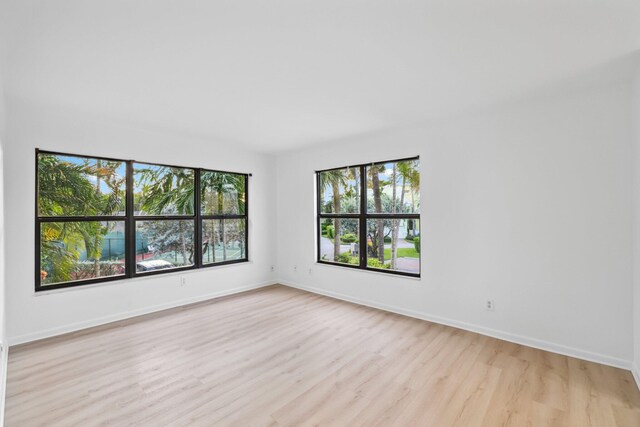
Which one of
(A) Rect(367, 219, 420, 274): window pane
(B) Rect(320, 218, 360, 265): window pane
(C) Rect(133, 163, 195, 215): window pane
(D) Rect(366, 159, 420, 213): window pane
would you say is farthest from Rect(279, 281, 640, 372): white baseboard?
(C) Rect(133, 163, 195, 215): window pane

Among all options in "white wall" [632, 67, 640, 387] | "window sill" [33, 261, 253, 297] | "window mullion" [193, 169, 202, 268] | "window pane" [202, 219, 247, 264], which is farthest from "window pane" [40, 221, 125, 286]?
"white wall" [632, 67, 640, 387]

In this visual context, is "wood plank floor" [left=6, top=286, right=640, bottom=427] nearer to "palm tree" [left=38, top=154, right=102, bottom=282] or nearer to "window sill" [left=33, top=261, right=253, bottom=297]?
"window sill" [left=33, top=261, right=253, bottom=297]

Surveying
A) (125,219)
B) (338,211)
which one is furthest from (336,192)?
(125,219)

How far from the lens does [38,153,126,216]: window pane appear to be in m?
3.37

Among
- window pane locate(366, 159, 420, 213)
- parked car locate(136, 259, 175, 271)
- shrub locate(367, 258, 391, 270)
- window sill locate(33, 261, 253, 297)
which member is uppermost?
window pane locate(366, 159, 420, 213)

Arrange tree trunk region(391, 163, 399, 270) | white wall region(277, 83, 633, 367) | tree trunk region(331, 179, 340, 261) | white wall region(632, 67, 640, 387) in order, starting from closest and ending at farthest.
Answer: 1. white wall region(632, 67, 640, 387)
2. white wall region(277, 83, 633, 367)
3. tree trunk region(391, 163, 399, 270)
4. tree trunk region(331, 179, 340, 261)

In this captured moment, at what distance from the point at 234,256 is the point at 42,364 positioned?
273 cm

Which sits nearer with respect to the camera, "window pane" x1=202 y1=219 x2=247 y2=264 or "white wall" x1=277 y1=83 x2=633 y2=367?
"white wall" x1=277 y1=83 x2=633 y2=367

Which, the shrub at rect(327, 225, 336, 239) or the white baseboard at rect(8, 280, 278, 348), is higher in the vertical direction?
the shrub at rect(327, 225, 336, 239)

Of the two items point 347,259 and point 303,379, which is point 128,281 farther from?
point 347,259

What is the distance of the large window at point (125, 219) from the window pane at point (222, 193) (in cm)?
2

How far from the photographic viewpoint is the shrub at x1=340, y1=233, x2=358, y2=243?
4.74 metres

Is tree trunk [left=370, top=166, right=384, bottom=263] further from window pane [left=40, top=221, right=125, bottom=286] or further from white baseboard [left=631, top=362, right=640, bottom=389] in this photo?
window pane [left=40, top=221, right=125, bottom=286]

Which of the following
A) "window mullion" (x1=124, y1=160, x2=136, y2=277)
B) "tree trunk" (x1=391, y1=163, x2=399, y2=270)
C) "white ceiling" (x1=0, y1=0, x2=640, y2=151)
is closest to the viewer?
"white ceiling" (x1=0, y1=0, x2=640, y2=151)
